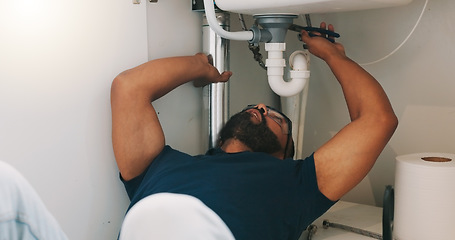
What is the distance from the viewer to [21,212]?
3.32ft

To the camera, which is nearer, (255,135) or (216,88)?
(255,135)

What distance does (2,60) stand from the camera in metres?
1.06

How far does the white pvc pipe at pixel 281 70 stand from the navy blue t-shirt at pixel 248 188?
0.19 m

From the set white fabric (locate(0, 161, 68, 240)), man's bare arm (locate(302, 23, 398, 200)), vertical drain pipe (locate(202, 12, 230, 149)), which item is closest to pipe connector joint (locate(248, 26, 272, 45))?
vertical drain pipe (locate(202, 12, 230, 149))

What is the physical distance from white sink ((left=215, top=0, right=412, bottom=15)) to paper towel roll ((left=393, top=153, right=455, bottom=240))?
0.38 meters

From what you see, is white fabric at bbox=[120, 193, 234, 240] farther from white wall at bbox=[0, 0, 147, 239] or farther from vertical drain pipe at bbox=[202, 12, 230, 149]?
vertical drain pipe at bbox=[202, 12, 230, 149]

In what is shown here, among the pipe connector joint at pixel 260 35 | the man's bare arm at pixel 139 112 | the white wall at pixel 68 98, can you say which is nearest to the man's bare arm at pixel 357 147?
the pipe connector joint at pixel 260 35

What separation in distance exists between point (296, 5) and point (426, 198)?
0.53 meters

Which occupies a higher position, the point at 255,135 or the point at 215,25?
the point at 215,25

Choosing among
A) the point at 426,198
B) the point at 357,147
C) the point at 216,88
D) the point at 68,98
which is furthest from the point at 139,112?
the point at 426,198

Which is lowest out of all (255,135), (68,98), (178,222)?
(178,222)

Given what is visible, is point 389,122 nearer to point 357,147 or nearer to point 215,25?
point 357,147

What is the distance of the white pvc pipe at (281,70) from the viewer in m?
1.37

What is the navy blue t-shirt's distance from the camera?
3.89 feet
